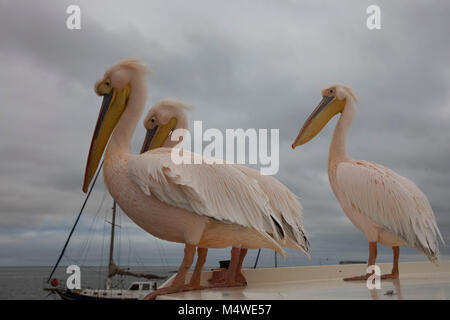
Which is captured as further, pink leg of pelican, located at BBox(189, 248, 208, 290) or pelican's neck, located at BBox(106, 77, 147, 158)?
pelican's neck, located at BBox(106, 77, 147, 158)

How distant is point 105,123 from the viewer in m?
4.48

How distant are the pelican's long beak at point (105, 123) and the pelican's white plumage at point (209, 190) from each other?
2.96ft

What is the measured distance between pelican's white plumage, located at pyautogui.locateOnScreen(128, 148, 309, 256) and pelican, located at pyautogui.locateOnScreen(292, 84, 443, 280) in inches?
54.4

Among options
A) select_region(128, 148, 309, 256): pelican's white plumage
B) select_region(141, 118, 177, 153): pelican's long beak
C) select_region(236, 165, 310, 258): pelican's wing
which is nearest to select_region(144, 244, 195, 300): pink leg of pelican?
select_region(128, 148, 309, 256): pelican's white plumage

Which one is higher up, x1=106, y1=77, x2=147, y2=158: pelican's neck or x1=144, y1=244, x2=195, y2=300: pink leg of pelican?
x1=106, y1=77, x2=147, y2=158: pelican's neck

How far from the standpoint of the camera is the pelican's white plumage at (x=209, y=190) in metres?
3.46

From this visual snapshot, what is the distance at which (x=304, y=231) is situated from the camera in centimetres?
409

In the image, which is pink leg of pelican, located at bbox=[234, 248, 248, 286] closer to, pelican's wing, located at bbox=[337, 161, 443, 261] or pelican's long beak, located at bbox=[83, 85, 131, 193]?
pelican's wing, located at bbox=[337, 161, 443, 261]

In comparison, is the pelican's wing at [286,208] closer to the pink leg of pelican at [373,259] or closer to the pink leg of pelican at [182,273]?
the pink leg of pelican at [182,273]

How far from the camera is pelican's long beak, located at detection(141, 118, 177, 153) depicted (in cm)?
506

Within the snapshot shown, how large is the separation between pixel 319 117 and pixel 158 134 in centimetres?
218

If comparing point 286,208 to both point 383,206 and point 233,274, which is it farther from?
point 383,206

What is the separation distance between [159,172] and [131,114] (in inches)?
43.1
